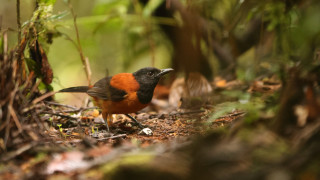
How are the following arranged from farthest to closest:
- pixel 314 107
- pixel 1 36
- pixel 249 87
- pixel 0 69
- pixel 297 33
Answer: pixel 249 87, pixel 1 36, pixel 0 69, pixel 297 33, pixel 314 107

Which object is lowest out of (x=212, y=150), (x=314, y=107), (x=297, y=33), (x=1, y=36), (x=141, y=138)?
(x=141, y=138)

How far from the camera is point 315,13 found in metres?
2.33

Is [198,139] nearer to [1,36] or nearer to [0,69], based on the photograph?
[0,69]

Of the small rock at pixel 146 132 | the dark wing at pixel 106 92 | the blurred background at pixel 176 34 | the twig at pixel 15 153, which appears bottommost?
the small rock at pixel 146 132

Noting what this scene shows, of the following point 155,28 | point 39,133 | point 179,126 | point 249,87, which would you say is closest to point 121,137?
point 179,126

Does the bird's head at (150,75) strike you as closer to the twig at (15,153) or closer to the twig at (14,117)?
the twig at (14,117)

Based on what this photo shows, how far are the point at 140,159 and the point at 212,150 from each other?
0.44 m

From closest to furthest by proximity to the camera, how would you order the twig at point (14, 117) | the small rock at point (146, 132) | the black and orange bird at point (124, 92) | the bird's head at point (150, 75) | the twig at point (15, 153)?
the twig at point (15, 153) → the twig at point (14, 117) → the small rock at point (146, 132) → the black and orange bird at point (124, 92) → the bird's head at point (150, 75)

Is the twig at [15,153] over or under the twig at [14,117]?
under

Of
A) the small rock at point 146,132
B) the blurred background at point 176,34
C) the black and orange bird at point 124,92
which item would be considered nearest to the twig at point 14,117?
the blurred background at point 176,34

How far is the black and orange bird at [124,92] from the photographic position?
178 inches

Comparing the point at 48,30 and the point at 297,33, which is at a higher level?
the point at 48,30

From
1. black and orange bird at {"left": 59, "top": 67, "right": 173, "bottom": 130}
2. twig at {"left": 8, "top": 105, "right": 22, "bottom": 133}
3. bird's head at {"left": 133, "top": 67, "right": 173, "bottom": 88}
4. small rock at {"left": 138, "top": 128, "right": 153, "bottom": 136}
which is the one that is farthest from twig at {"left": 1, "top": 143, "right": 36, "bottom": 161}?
bird's head at {"left": 133, "top": 67, "right": 173, "bottom": 88}

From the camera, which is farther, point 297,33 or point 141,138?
point 141,138
